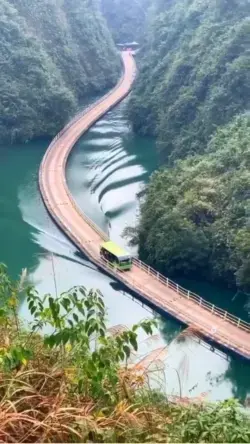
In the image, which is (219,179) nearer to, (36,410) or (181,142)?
(181,142)

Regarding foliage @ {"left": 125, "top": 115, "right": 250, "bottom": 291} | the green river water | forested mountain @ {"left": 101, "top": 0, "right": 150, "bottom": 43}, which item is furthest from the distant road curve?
forested mountain @ {"left": 101, "top": 0, "right": 150, "bottom": 43}

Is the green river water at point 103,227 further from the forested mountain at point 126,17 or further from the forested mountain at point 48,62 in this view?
the forested mountain at point 126,17

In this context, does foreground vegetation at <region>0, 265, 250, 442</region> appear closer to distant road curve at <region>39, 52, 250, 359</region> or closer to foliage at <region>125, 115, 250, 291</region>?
distant road curve at <region>39, 52, 250, 359</region>

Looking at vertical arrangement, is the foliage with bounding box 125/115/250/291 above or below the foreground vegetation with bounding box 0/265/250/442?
below

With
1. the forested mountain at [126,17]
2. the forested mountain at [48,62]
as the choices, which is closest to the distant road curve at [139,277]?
the forested mountain at [48,62]

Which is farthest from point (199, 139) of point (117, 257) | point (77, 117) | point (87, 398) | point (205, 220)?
point (87, 398)

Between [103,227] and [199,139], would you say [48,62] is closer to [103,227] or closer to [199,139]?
[199,139]

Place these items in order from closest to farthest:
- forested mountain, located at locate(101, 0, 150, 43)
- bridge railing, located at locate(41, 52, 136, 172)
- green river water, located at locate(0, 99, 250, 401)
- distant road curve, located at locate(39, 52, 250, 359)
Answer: green river water, located at locate(0, 99, 250, 401), distant road curve, located at locate(39, 52, 250, 359), bridge railing, located at locate(41, 52, 136, 172), forested mountain, located at locate(101, 0, 150, 43)
